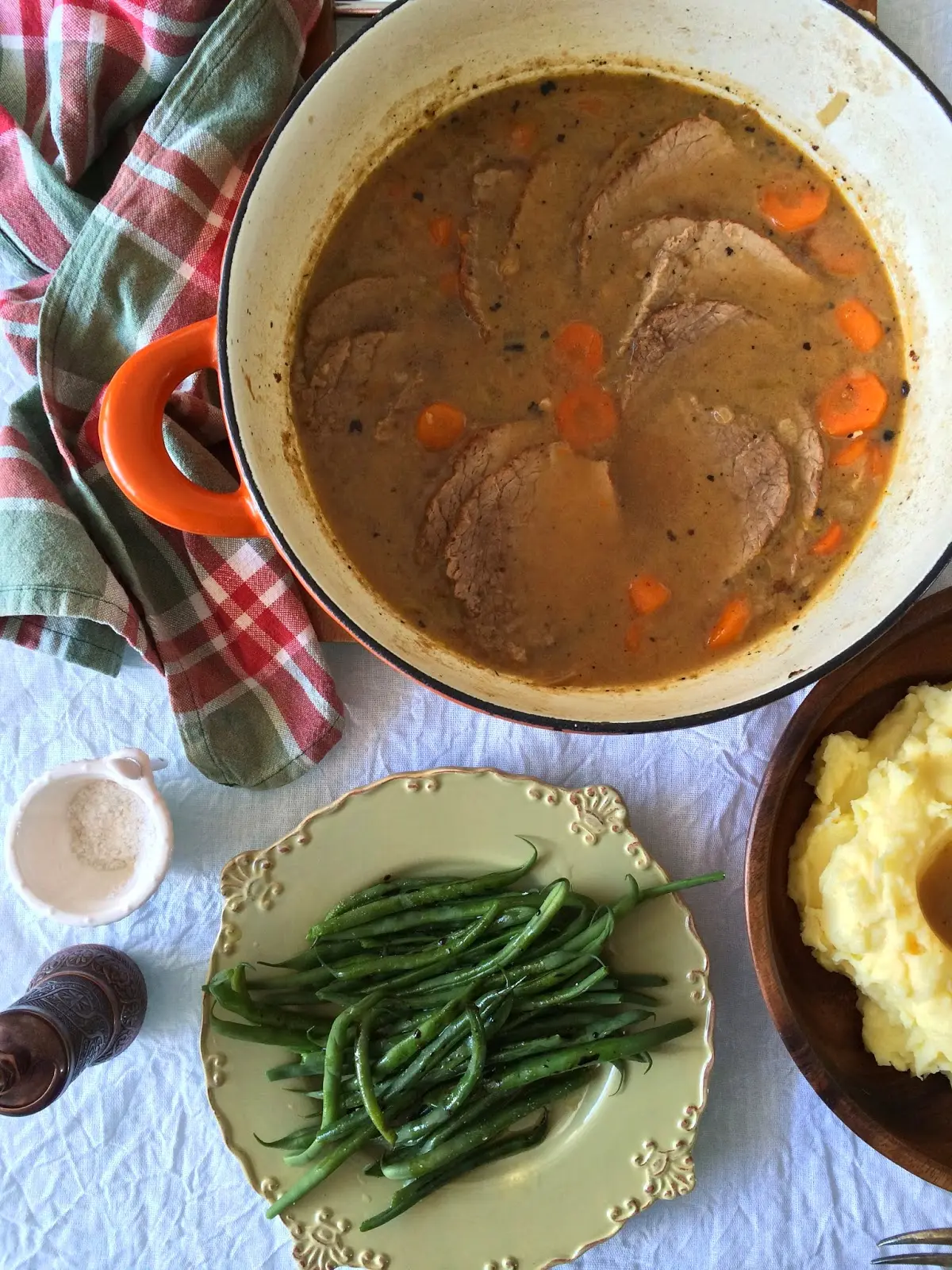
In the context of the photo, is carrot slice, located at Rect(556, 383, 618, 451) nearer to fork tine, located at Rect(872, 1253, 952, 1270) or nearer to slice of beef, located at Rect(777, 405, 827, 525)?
slice of beef, located at Rect(777, 405, 827, 525)

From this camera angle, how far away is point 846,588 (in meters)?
1.81

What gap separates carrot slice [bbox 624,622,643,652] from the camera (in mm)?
1807

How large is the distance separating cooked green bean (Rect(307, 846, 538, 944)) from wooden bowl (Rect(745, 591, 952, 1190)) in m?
0.47

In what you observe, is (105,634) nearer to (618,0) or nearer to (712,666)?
(712,666)

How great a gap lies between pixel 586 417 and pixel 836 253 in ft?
1.88

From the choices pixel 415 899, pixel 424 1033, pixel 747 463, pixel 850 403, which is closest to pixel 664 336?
pixel 747 463

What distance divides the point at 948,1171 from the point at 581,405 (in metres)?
1.60

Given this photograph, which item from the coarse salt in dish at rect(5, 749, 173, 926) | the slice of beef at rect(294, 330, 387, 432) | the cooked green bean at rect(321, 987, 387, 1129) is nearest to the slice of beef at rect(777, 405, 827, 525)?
the slice of beef at rect(294, 330, 387, 432)

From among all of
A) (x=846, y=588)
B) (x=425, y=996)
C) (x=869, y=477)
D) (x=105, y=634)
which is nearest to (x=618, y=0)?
(x=869, y=477)

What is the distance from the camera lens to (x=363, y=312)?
180 cm

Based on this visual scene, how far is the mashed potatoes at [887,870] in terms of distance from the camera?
1.81 metres

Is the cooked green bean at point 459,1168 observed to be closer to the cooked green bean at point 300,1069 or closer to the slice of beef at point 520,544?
the cooked green bean at point 300,1069

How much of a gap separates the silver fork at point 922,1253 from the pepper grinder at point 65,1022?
1.61 m

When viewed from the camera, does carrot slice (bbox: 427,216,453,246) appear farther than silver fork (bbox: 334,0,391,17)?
No
